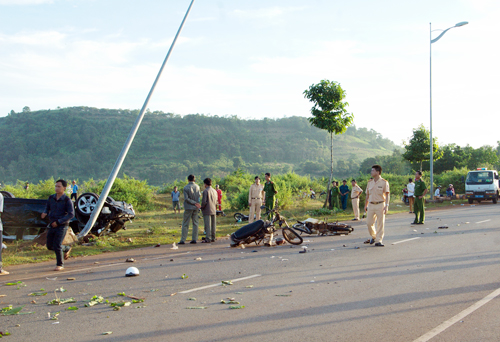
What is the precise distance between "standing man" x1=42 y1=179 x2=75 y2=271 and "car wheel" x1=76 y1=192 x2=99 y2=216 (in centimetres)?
396

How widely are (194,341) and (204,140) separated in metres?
124

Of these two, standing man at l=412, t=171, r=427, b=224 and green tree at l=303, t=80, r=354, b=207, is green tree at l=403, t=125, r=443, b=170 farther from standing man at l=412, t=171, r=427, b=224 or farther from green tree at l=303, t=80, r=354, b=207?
standing man at l=412, t=171, r=427, b=224

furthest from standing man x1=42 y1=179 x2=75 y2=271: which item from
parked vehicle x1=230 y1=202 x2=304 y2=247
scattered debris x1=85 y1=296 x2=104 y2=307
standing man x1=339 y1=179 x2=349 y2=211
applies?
standing man x1=339 y1=179 x2=349 y2=211

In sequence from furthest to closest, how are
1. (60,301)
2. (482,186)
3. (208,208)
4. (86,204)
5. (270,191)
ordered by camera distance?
(482,186)
(270,191)
(86,204)
(208,208)
(60,301)

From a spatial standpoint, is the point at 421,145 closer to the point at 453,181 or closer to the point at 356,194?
the point at 453,181

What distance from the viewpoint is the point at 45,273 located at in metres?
8.48

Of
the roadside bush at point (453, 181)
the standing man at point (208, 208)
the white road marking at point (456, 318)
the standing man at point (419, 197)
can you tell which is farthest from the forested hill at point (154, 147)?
the white road marking at point (456, 318)

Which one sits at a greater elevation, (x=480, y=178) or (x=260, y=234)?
(x=480, y=178)

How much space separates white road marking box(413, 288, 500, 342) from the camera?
4.52 metres

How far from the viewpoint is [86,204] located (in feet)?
43.1

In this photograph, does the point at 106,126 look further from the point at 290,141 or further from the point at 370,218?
the point at 370,218

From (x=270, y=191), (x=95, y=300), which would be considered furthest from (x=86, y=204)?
(x=95, y=300)

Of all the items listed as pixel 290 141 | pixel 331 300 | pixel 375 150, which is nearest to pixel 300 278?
pixel 331 300

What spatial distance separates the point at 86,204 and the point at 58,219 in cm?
434
